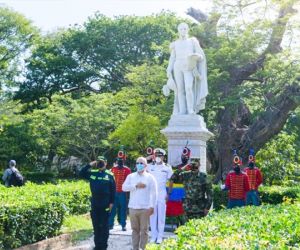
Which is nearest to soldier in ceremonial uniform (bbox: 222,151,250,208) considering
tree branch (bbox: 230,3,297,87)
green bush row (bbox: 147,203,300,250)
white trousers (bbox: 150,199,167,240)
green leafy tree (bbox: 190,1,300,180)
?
white trousers (bbox: 150,199,167,240)

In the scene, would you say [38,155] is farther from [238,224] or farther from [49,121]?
[238,224]

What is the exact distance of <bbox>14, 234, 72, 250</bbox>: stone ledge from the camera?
9.07 metres

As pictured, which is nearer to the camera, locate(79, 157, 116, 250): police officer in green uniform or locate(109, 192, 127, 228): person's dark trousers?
locate(79, 157, 116, 250): police officer in green uniform

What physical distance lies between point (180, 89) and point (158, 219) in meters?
4.18

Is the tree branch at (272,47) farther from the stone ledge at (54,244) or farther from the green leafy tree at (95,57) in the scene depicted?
the green leafy tree at (95,57)

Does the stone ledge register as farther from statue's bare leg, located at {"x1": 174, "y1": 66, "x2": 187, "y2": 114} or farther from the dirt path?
statue's bare leg, located at {"x1": 174, "y1": 66, "x2": 187, "y2": 114}

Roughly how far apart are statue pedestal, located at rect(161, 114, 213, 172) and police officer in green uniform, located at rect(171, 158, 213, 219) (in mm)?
3197

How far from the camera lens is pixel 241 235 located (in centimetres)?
499

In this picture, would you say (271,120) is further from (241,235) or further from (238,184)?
(241,235)


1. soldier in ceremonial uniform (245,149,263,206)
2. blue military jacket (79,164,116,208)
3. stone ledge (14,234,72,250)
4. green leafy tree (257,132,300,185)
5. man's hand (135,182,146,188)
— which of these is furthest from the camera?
green leafy tree (257,132,300,185)

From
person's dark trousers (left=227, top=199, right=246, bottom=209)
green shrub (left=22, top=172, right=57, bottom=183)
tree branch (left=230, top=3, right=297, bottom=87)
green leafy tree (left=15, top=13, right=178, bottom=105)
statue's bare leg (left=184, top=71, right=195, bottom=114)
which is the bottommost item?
person's dark trousers (left=227, top=199, right=246, bottom=209)

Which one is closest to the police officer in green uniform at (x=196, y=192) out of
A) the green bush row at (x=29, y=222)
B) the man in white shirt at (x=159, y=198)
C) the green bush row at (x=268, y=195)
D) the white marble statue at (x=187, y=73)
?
the man in white shirt at (x=159, y=198)

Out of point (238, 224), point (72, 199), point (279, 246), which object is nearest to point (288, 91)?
point (72, 199)

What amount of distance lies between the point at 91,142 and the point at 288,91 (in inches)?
463
